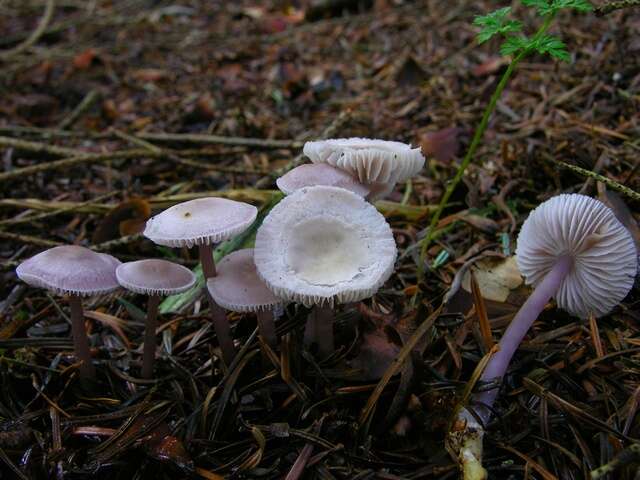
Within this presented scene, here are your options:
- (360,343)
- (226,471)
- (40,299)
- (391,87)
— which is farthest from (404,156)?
(391,87)

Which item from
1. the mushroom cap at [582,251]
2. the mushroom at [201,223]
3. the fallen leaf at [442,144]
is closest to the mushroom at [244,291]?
the mushroom at [201,223]

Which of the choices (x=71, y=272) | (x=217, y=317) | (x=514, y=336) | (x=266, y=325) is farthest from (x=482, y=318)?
(x=71, y=272)

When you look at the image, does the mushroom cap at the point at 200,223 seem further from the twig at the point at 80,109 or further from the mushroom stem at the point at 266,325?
the twig at the point at 80,109

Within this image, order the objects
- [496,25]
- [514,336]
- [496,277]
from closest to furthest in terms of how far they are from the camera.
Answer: [496,25], [514,336], [496,277]

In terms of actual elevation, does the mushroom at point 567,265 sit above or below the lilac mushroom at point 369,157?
below

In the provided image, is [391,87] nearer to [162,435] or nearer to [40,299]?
[40,299]

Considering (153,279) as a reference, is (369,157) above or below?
above

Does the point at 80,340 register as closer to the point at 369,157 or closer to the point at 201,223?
the point at 201,223
